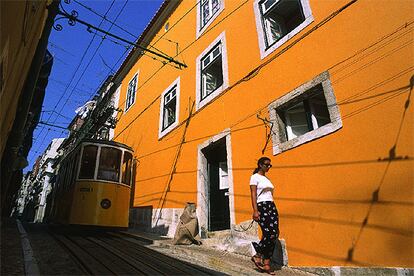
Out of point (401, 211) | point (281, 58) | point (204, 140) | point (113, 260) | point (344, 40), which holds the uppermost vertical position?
point (281, 58)

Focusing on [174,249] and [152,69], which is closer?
[174,249]

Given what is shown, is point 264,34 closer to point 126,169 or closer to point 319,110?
point 319,110

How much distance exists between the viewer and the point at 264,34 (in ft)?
20.2

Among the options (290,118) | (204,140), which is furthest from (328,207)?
(204,140)

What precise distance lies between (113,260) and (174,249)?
61.5 inches

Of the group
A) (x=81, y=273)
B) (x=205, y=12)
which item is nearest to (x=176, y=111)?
(x=205, y=12)

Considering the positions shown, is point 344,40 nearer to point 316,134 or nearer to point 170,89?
point 316,134

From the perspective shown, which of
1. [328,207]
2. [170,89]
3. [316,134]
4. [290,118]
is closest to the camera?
[328,207]

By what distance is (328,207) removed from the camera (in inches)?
155

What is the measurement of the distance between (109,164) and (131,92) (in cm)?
702

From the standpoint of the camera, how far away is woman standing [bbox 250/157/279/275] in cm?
380

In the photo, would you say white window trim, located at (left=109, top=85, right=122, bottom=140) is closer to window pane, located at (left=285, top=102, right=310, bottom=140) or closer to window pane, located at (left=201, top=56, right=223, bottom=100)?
window pane, located at (left=201, top=56, right=223, bottom=100)

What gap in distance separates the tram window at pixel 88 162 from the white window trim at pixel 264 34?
209 inches

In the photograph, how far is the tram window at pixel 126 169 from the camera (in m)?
8.35
